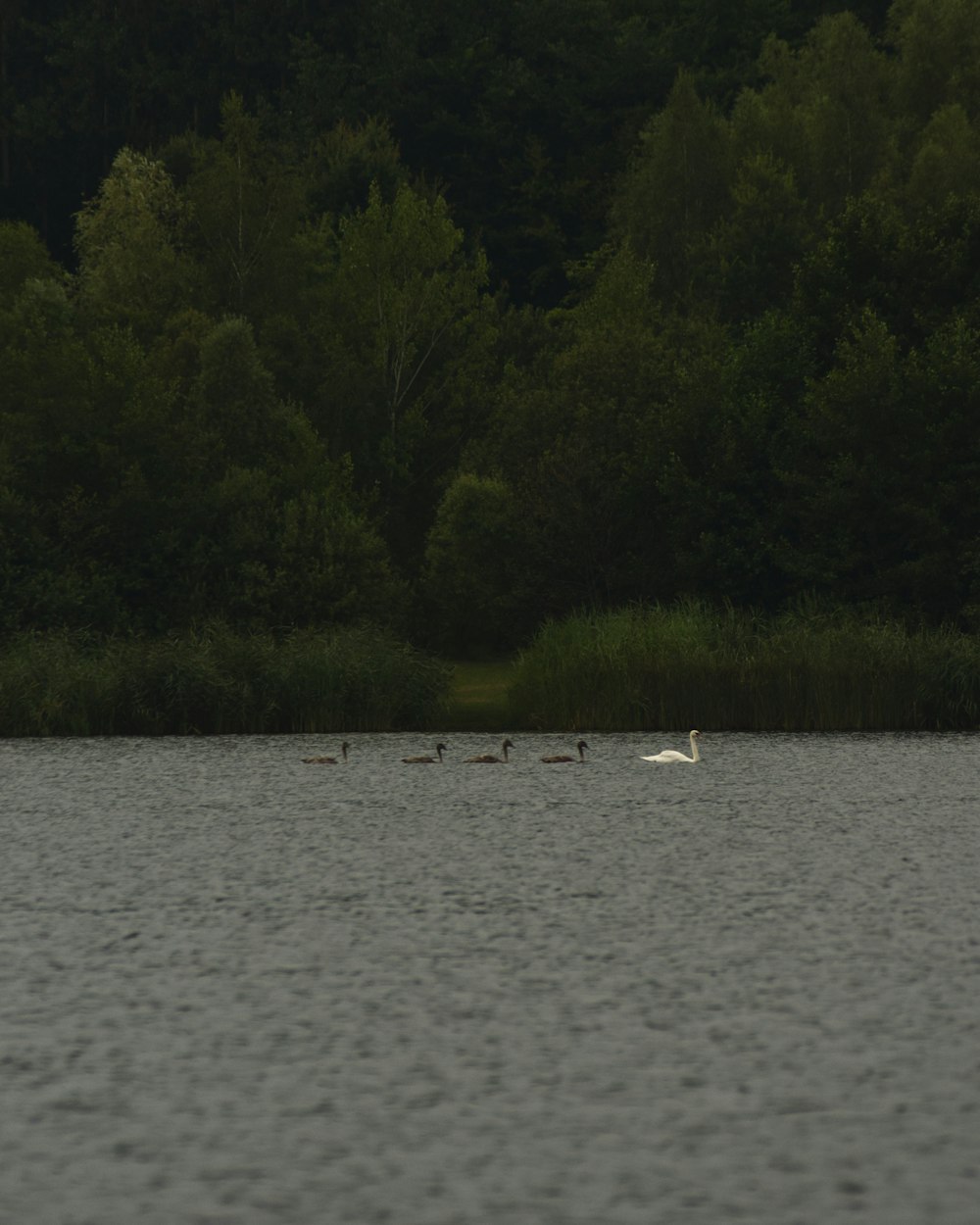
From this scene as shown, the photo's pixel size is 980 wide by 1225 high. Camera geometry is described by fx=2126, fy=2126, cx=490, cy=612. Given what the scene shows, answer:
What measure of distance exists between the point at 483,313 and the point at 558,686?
31828 mm

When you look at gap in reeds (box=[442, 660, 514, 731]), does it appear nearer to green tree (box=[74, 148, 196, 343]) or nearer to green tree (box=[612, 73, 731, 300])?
green tree (box=[74, 148, 196, 343])

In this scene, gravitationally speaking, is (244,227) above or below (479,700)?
above

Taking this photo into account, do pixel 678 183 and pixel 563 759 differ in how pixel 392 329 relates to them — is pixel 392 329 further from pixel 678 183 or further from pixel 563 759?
pixel 563 759

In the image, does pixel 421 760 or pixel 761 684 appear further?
pixel 761 684

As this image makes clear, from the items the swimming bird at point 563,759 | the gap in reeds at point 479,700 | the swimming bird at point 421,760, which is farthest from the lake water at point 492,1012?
the gap in reeds at point 479,700

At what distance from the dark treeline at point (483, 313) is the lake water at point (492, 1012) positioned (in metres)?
18.1

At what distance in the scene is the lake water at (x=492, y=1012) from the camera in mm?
8398

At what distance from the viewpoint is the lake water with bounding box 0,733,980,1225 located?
840 centimetres

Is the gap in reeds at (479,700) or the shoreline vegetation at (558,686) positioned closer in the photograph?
the shoreline vegetation at (558,686)

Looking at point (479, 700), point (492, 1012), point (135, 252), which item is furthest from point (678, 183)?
point (492, 1012)

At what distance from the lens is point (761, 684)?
31953mm

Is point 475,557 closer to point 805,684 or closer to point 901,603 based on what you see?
point 901,603

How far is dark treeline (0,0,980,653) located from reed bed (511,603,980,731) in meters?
6.22

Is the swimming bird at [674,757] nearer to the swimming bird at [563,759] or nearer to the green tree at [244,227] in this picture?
the swimming bird at [563,759]
